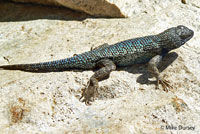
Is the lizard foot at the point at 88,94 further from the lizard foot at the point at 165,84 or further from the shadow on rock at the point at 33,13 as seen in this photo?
the shadow on rock at the point at 33,13

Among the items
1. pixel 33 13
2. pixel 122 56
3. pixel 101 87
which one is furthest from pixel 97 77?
pixel 33 13

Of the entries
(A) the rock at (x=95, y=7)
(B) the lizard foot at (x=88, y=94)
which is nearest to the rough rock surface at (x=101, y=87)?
(B) the lizard foot at (x=88, y=94)

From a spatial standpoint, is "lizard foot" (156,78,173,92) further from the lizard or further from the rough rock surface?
the lizard

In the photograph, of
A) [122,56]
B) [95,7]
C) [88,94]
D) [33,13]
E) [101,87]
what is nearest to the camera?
[88,94]

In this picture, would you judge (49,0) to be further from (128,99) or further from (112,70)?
(128,99)

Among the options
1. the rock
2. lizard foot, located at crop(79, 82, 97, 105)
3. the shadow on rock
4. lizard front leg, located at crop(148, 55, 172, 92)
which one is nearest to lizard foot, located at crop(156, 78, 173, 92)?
lizard front leg, located at crop(148, 55, 172, 92)

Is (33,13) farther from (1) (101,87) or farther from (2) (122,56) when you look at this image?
(1) (101,87)
